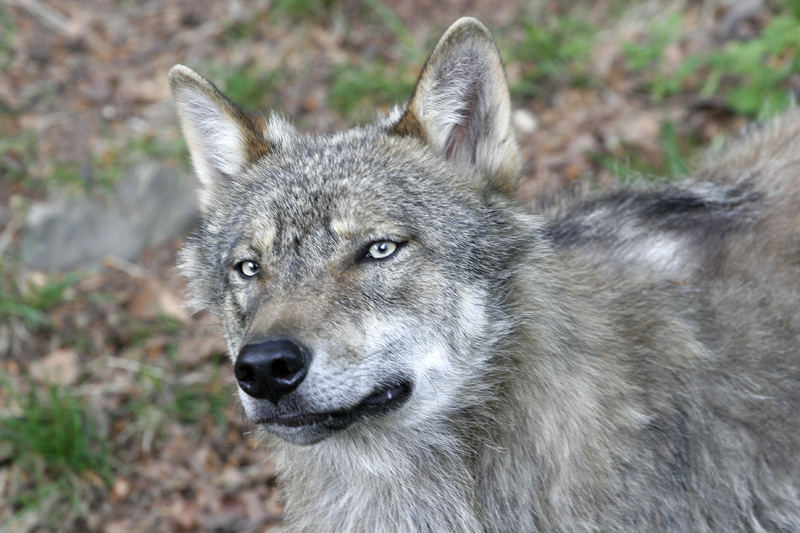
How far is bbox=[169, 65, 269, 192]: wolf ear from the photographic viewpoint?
3.23m

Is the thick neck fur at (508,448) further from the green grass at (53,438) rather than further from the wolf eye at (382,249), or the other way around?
the green grass at (53,438)

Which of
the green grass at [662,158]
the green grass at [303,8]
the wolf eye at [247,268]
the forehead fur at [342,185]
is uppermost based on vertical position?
the green grass at [303,8]

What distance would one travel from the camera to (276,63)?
7504 millimetres

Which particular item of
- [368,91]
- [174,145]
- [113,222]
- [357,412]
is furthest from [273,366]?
[174,145]

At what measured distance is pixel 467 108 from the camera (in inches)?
118

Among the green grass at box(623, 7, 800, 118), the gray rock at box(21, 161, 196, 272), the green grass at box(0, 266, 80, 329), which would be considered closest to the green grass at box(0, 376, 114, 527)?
the green grass at box(0, 266, 80, 329)

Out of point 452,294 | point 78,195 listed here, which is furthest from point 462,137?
point 78,195

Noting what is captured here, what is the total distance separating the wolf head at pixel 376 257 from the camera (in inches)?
99.3

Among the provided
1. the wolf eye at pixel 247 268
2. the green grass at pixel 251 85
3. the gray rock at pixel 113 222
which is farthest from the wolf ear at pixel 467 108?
the green grass at pixel 251 85

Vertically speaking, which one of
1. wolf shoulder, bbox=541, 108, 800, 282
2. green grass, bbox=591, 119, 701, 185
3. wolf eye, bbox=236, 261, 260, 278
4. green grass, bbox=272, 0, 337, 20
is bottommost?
green grass, bbox=591, 119, 701, 185

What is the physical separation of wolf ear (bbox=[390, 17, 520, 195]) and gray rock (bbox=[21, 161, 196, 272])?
3.56 meters

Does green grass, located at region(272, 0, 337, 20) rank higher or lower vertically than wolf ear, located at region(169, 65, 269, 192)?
higher

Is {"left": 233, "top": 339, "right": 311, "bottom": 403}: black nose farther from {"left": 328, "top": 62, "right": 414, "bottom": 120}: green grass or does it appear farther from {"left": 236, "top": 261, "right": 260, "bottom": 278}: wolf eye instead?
{"left": 328, "top": 62, "right": 414, "bottom": 120}: green grass

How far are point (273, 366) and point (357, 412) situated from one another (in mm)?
368
